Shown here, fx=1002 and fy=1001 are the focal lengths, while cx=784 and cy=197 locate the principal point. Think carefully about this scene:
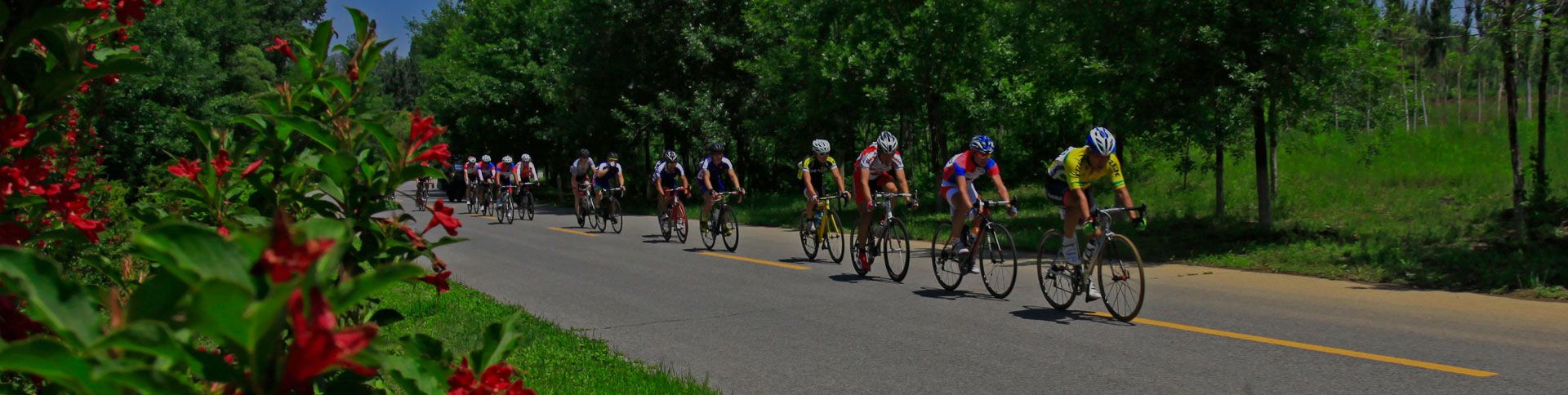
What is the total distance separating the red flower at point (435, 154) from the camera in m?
2.10

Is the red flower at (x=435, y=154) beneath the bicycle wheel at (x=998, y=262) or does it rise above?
above

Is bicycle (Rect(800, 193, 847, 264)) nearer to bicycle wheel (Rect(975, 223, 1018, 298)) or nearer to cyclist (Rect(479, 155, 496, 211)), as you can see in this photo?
bicycle wheel (Rect(975, 223, 1018, 298))

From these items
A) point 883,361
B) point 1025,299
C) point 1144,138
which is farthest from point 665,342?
point 1144,138

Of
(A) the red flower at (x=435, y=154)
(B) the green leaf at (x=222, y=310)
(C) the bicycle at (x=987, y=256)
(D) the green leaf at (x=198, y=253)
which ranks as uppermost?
(A) the red flower at (x=435, y=154)

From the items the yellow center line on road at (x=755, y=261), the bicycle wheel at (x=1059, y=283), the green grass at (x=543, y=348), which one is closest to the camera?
the green grass at (x=543, y=348)

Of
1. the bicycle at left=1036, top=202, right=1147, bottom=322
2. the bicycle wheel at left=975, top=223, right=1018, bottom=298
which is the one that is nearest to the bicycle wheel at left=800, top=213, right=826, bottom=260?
the bicycle wheel at left=975, top=223, right=1018, bottom=298

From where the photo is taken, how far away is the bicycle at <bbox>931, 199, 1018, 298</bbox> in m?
9.75

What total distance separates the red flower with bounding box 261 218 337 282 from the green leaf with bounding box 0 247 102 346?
11.9 inches

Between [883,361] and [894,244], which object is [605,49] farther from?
[883,361]

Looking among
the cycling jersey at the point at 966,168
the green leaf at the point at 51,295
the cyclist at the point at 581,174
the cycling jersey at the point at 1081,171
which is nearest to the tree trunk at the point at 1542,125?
the cycling jersey at the point at 1081,171

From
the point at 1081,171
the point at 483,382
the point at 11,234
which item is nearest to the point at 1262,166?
the point at 1081,171

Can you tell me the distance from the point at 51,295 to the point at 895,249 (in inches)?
414

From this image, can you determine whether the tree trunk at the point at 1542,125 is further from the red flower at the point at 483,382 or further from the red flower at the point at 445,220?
the red flower at the point at 483,382

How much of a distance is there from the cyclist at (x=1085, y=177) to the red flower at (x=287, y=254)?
301 inches
